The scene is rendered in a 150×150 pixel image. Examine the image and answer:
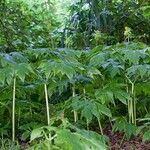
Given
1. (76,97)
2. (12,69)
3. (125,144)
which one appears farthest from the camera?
(125,144)

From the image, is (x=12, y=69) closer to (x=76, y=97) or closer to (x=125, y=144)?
(x=76, y=97)

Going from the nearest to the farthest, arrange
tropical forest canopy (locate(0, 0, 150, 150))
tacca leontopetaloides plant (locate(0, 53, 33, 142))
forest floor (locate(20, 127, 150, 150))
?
tropical forest canopy (locate(0, 0, 150, 150)) < tacca leontopetaloides plant (locate(0, 53, 33, 142)) < forest floor (locate(20, 127, 150, 150))

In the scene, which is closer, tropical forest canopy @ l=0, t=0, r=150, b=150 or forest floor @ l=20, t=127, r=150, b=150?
tropical forest canopy @ l=0, t=0, r=150, b=150

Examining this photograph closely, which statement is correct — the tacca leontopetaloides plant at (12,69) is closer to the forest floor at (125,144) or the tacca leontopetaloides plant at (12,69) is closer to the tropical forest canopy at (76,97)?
the tropical forest canopy at (76,97)

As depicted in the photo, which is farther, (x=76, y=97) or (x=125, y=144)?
(x=125, y=144)

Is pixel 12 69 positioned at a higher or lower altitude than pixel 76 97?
higher

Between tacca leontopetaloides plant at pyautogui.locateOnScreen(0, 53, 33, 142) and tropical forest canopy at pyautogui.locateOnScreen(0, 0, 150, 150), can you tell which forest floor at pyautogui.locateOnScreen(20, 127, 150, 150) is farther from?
tacca leontopetaloides plant at pyautogui.locateOnScreen(0, 53, 33, 142)

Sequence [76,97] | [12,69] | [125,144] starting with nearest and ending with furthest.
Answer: [12,69], [76,97], [125,144]

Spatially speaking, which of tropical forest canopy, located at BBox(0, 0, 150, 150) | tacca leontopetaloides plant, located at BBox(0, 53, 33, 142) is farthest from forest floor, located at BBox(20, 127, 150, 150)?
tacca leontopetaloides plant, located at BBox(0, 53, 33, 142)

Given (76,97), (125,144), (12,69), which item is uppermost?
(12,69)

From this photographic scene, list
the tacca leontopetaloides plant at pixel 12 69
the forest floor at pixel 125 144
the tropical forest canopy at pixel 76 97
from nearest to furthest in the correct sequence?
the tropical forest canopy at pixel 76 97
the tacca leontopetaloides plant at pixel 12 69
the forest floor at pixel 125 144

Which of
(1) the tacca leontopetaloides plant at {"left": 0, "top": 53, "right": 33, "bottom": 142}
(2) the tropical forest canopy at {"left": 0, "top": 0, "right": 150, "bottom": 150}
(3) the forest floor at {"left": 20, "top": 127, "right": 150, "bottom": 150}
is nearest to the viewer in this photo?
(2) the tropical forest canopy at {"left": 0, "top": 0, "right": 150, "bottom": 150}

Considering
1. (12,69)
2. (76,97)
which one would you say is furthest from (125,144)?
(12,69)

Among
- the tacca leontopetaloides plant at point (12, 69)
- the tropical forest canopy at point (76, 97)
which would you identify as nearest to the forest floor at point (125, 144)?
the tropical forest canopy at point (76, 97)
